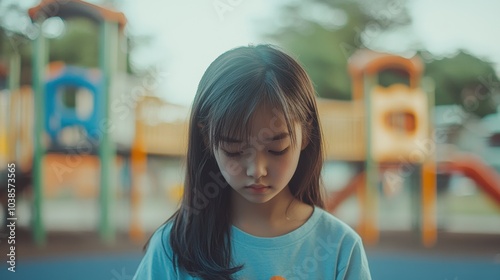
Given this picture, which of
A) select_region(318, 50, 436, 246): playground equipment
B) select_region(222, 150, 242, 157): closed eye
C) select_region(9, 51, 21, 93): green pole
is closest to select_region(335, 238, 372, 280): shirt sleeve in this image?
select_region(222, 150, 242, 157): closed eye

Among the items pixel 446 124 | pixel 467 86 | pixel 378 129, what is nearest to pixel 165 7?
pixel 378 129

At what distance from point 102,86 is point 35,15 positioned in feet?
1.78

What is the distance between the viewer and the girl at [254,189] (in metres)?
0.77

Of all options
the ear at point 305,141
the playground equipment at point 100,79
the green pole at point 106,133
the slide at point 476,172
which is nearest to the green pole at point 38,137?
the playground equipment at point 100,79

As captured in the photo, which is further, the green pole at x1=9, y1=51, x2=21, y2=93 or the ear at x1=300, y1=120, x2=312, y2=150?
the green pole at x1=9, y1=51, x2=21, y2=93

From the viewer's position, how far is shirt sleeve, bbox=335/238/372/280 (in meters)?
0.81

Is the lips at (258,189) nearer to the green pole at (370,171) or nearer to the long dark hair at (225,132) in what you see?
the long dark hair at (225,132)

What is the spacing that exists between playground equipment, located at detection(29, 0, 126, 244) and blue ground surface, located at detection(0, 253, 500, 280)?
1.32 ft

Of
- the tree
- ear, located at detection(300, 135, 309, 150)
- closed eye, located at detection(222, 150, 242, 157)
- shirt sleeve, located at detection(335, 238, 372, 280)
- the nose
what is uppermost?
the tree

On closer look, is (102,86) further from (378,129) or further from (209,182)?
(209,182)

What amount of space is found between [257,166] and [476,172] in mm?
3254

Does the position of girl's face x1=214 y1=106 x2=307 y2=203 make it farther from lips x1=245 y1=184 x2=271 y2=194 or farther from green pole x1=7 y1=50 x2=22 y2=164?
green pole x1=7 y1=50 x2=22 y2=164

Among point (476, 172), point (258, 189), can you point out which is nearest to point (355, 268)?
point (258, 189)

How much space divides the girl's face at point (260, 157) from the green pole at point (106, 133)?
270 centimetres
